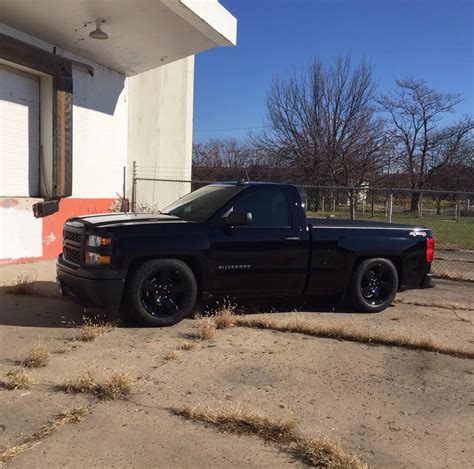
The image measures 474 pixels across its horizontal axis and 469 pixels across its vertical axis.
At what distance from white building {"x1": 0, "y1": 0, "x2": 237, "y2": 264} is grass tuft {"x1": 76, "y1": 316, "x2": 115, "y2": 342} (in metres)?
4.43

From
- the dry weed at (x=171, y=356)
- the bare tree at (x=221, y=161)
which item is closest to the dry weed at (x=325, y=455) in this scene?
the dry weed at (x=171, y=356)

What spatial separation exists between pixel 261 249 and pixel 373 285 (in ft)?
6.01

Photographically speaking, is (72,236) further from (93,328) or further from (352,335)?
(352,335)

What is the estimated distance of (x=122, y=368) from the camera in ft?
15.2

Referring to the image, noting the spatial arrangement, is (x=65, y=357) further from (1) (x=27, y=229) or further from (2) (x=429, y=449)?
(1) (x=27, y=229)

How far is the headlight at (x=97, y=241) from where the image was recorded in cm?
574

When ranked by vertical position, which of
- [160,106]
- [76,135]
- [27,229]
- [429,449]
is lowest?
[429,449]

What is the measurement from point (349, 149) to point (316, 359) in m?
41.6

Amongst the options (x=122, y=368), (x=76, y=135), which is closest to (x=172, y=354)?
(x=122, y=368)

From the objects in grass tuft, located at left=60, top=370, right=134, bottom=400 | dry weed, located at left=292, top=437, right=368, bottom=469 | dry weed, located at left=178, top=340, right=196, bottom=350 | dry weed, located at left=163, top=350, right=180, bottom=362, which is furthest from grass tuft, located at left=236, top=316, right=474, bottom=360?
dry weed, located at left=292, top=437, right=368, bottom=469

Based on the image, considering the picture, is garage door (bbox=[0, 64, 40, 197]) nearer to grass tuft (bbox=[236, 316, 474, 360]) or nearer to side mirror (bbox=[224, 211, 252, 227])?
side mirror (bbox=[224, 211, 252, 227])

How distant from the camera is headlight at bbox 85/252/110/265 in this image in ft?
18.8

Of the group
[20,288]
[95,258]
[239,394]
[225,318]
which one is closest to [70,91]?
[20,288]

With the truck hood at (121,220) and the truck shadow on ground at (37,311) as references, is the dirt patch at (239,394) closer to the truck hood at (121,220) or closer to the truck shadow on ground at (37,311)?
the truck shadow on ground at (37,311)
